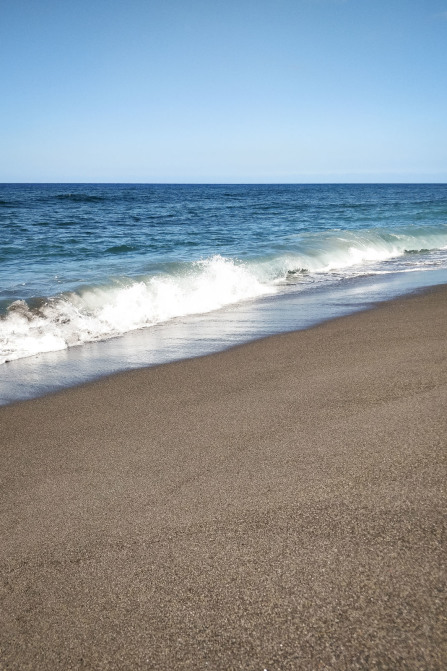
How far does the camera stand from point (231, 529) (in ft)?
6.61

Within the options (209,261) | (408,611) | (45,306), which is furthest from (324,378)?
(209,261)

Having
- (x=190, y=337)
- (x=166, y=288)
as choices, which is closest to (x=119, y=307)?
(x=166, y=288)

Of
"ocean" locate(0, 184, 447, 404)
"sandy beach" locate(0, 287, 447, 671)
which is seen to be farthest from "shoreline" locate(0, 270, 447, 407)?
"sandy beach" locate(0, 287, 447, 671)

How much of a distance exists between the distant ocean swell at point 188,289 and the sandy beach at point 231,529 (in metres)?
2.66

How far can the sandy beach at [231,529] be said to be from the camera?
4.87 feet

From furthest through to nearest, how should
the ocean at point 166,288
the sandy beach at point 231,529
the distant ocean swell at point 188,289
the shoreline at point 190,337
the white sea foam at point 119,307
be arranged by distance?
the distant ocean swell at point 188,289 → the white sea foam at point 119,307 → the ocean at point 166,288 → the shoreline at point 190,337 → the sandy beach at point 231,529

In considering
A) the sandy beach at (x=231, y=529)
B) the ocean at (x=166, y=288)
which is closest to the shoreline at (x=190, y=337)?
the ocean at (x=166, y=288)

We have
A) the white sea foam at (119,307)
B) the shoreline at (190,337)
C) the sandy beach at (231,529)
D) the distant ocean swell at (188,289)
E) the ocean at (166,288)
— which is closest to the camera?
the sandy beach at (231,529)

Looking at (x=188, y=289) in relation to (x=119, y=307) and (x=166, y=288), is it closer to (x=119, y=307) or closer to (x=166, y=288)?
(x=166, y=288)

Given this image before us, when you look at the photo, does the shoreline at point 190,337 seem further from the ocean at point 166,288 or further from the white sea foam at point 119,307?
the white sea foam at point 119,307

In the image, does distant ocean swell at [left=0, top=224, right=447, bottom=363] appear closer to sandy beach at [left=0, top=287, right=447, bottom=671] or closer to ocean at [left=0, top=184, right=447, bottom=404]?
ocean at [left=0, top=184, right=447, bottom=404]

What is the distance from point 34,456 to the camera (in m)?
2.89

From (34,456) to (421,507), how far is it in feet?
7.00

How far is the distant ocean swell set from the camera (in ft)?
20.7
